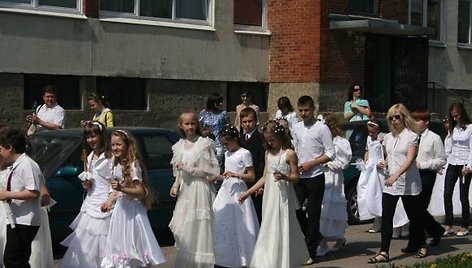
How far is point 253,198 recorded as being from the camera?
1098cm

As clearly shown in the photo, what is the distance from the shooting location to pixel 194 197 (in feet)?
31.8

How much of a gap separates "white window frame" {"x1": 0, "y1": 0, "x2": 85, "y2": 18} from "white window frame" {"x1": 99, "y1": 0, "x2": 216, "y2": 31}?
595 millimetres

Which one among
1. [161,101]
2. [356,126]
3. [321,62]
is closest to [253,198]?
[356,126]

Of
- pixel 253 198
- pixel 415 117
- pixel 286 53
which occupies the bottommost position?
pixel 253 198

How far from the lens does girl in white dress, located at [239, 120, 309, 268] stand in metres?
9.46

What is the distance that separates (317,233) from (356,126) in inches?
180

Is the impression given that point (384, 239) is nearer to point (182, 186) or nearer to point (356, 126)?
point (182, 186)

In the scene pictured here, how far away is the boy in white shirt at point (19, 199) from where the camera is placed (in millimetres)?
7973

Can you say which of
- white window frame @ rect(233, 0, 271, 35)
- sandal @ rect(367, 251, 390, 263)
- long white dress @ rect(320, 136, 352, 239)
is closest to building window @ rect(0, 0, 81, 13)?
white window frame @ rect(233, 0, 271, 35)

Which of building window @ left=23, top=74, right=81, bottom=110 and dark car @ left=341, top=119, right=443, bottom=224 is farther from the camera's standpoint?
building window @ left=23, top=74, right=81, bottom=110

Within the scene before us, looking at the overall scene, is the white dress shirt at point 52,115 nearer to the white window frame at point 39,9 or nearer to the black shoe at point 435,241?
the white window frame at point 39,9

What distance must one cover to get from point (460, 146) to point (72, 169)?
5.61 metres

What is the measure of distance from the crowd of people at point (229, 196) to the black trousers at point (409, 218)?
0.04 ft

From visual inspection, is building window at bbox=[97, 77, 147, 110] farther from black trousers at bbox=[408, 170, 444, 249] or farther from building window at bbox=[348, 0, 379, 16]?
black trousers at bbox=[408, 170, 444, 249]
